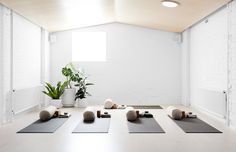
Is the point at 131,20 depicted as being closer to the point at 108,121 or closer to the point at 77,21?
the point at 77,21

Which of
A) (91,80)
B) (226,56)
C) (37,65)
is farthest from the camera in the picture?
(91,80)

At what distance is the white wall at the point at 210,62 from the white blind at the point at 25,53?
4102 mm

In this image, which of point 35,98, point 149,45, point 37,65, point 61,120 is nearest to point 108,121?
point 61,120

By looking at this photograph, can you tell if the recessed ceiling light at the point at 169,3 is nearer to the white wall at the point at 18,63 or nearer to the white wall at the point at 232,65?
the white wall at the point at 232,65

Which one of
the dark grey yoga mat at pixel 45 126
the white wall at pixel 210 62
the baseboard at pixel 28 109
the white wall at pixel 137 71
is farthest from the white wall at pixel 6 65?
the white wall at pixel 210 62

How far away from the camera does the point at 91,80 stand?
8266mm

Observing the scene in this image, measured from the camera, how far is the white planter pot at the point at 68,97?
7.46 m

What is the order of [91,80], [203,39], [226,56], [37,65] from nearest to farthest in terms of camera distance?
[226,56] < [203,39] < [37,65] < [91,80]

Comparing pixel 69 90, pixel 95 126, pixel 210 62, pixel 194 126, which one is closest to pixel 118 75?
pixel 69 90

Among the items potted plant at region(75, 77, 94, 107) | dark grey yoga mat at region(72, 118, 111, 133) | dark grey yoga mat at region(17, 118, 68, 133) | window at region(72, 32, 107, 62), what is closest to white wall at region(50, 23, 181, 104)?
window at region(72, 32, 107, 62)

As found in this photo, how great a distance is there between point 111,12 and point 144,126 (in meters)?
3.42

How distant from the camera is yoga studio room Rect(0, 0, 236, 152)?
4.13 meters

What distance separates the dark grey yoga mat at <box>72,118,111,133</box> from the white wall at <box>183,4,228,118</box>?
7.24 feet

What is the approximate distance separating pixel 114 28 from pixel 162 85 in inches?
89.5
